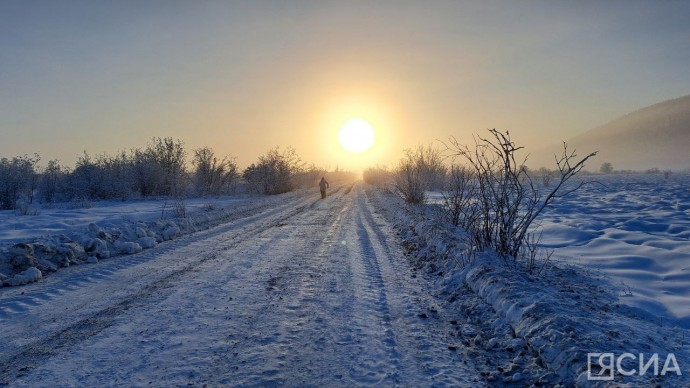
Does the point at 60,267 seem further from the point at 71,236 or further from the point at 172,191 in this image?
the point at 172,191

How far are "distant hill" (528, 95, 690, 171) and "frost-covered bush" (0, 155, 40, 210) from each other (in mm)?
137751

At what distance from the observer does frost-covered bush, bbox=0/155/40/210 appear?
73.3 ft

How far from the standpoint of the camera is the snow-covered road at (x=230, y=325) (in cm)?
345

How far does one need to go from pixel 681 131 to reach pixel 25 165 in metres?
177

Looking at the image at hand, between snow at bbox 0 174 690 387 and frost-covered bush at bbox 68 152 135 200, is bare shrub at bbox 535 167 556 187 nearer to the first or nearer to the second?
snow at bbox 0 174 690 387

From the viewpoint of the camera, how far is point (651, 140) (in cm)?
14662

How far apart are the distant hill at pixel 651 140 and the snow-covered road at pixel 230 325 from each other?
136m

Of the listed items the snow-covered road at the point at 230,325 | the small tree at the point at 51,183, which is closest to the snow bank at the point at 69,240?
the snow-covered road at the point at 230,325

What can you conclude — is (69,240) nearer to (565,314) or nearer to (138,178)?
(565,314)

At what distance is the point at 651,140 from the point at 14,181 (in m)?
185

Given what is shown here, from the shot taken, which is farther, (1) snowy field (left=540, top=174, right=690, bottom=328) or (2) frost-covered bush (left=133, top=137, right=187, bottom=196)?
(2) frost-covered bush (left=133, top=137, right=187, bottom=196)

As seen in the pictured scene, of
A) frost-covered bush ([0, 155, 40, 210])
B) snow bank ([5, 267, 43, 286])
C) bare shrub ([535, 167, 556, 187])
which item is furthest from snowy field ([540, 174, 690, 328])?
frost-covered bush ([0, 155, 40, 210])

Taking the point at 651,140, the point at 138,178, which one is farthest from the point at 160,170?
the point at 651,140

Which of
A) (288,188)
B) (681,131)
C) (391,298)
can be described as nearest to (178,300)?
(391,298)
